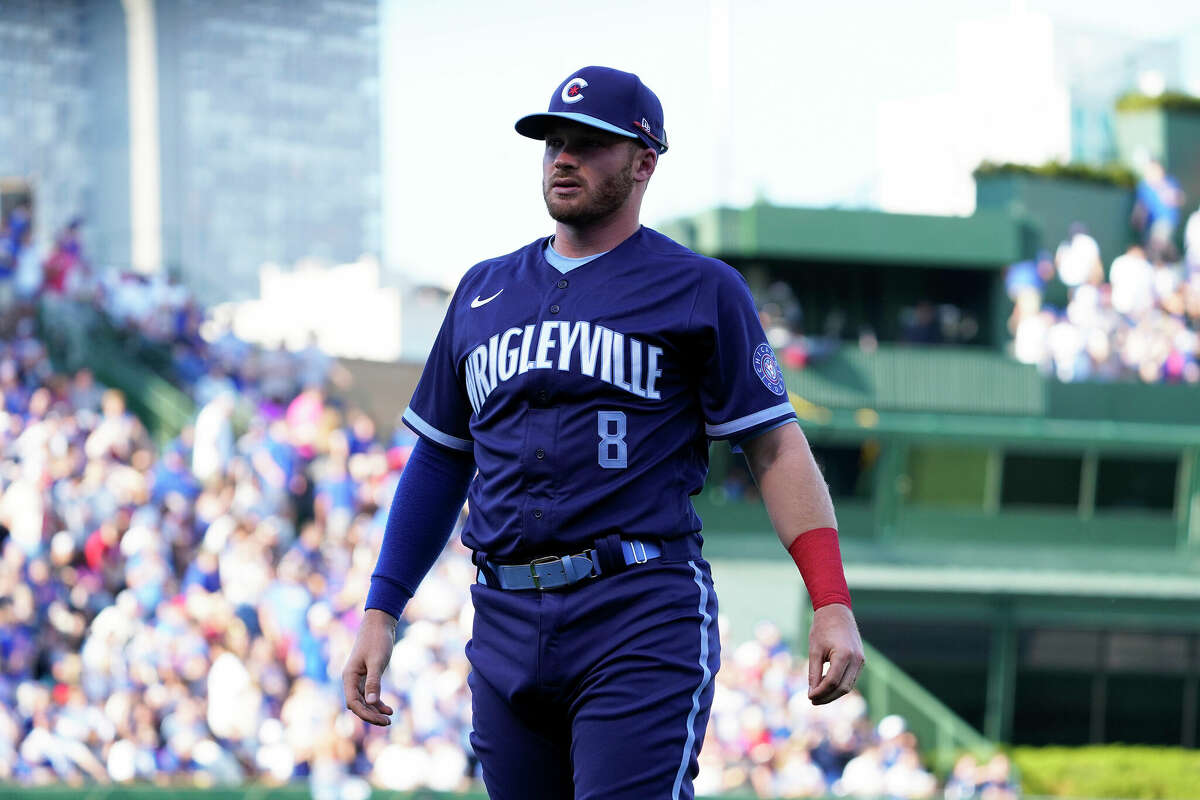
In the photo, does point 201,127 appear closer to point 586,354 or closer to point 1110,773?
point 1110,773

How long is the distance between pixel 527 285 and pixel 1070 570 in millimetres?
19882

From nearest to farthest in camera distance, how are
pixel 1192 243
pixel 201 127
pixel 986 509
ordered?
pixel 986 509
pixel 1192 243
pixel 201 127

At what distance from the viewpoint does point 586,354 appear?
328cm

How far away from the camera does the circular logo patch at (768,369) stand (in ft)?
11.0

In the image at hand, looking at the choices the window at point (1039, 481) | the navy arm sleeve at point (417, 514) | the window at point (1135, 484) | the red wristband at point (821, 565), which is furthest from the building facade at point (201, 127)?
the red wristband at point (821, 565)

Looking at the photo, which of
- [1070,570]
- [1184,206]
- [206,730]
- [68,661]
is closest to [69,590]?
[68,661]

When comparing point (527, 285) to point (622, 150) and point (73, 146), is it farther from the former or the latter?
point (73, 146)

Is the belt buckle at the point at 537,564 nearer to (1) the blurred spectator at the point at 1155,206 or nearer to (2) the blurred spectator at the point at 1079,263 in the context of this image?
(2) the blurred spectator at the point at 1079,263

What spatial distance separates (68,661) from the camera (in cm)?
1166

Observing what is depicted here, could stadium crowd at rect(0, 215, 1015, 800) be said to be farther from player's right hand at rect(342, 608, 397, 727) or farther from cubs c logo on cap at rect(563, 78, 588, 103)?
cubs c logo on cap at rect(563, 78, 588, 103)

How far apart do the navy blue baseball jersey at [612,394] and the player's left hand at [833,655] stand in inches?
13.7

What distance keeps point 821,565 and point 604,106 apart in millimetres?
1006

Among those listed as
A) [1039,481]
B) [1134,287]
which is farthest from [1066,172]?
[1039,481]

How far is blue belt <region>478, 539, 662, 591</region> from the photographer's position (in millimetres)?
3238
